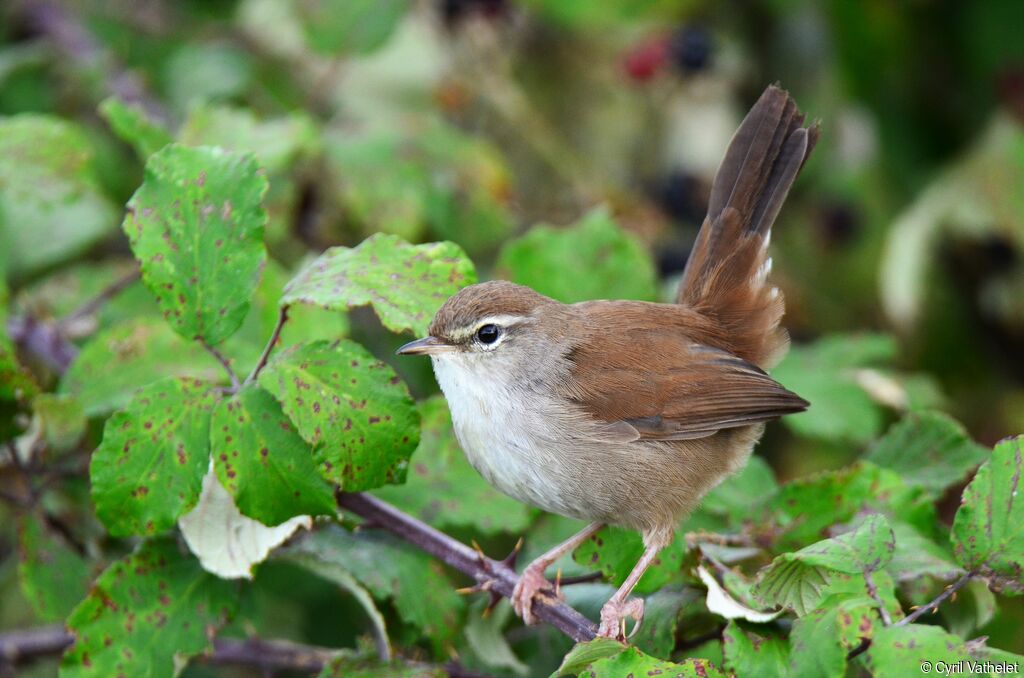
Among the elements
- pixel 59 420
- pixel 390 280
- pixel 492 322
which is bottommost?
pixel 59 420

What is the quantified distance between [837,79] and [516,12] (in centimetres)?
176

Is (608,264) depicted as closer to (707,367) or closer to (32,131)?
(707,367)

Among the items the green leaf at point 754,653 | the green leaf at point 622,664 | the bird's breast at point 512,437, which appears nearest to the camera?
the green leaf at point 622,664

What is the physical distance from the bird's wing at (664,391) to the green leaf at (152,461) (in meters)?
1.09

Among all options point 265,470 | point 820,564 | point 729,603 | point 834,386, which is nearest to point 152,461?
point 265,470

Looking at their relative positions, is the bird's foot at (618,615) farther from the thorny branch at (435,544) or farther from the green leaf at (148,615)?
the green leaf at (148,615)

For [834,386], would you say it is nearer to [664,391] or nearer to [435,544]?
[664,391]

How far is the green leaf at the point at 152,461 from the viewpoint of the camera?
226 cm

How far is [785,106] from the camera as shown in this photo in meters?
3.27

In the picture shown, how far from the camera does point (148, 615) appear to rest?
249cm

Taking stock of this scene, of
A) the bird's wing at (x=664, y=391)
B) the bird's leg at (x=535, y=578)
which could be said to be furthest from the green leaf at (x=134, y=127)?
the bird's leg at (x=535, y=578)

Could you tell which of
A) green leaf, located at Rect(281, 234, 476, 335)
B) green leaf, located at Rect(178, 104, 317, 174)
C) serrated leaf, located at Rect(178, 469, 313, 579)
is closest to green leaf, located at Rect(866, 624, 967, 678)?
green leaf, located at Rect(281, 234, 476, 335)

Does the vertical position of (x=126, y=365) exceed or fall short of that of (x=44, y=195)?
it falls short

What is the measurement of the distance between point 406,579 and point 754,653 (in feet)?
2.89
